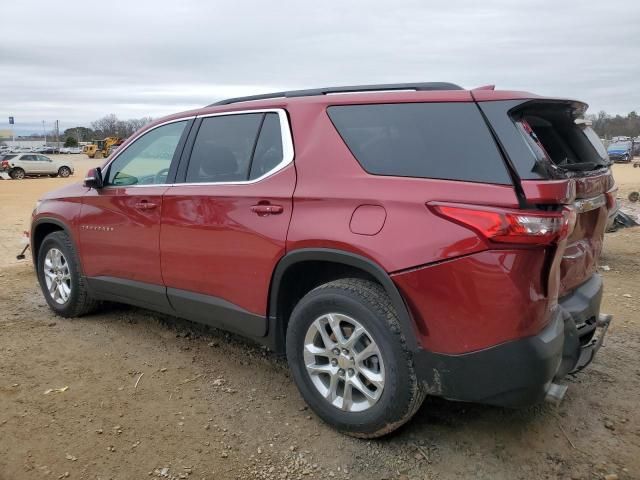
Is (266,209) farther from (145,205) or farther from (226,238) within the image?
(145,205)

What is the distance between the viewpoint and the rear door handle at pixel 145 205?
13.3 feet

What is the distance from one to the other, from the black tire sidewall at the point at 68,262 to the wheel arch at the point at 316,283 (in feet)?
7.77

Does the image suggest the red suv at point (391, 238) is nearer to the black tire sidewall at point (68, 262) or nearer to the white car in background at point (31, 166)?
the black tire sidewall at point (68, 262)

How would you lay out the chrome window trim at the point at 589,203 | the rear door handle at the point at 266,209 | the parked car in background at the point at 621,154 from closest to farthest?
the chrome window trim at the point at 589,203 → the rear door handle at the point at 266,209 → the parked car in background at the point at 621,154

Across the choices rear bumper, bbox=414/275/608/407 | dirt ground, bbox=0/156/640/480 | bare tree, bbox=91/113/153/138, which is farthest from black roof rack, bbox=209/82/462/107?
bare tree, bbox=91/113/153/138

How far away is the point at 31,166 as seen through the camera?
112 feet

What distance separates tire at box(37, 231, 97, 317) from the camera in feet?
16.2

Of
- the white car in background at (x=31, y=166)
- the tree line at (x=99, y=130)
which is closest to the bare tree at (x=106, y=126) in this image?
the tree line at (x=99, y=130)

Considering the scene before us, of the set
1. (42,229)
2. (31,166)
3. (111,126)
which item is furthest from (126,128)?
(42,229)

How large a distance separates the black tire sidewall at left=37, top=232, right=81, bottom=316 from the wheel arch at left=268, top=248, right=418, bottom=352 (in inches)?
93.2

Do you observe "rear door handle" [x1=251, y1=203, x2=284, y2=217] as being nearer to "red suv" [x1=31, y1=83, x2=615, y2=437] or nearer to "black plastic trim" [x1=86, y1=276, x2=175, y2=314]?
"red suv" [x1=31, y1=83, x2=615, y2=437]

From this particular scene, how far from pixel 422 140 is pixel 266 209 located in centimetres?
99

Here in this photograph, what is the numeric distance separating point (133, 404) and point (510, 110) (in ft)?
8.88

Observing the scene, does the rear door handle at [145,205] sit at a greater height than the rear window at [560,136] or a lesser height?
lesser
